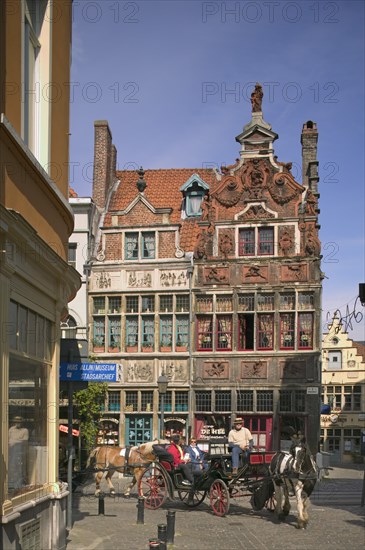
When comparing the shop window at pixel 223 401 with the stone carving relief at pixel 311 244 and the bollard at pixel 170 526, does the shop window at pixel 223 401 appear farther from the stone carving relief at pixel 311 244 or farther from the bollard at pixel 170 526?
the bollard at pixel 170 526

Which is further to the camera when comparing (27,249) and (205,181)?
(205,181)

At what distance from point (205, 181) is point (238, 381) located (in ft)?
29.6

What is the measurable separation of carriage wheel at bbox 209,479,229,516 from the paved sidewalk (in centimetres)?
16

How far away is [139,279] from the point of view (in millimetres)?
29219

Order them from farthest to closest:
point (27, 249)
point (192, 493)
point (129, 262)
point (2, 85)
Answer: point (129, 262) → point (192, 493) → point (27, 249) → point (2, 85)

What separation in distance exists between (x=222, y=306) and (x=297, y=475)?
14774 millimetres

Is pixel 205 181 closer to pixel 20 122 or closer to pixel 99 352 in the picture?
pixel 99 352

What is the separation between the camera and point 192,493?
1609cm

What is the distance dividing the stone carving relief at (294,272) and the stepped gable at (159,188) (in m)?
4.84

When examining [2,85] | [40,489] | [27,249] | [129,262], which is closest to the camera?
[2,85]

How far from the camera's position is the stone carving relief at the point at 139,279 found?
95.6ft

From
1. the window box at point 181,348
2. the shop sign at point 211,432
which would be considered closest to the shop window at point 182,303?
the window box at point 181,348

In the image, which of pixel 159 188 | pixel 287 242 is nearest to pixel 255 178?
pixel 287 242

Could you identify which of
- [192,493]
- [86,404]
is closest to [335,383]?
[86,404]
